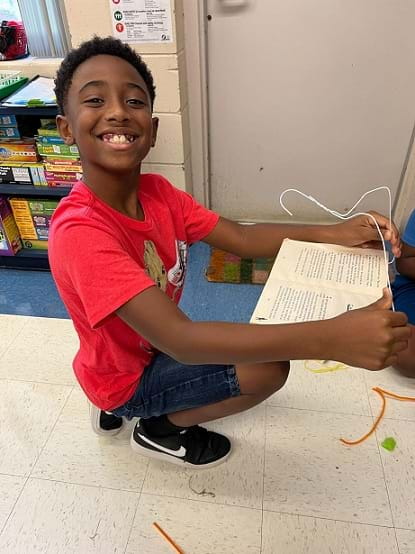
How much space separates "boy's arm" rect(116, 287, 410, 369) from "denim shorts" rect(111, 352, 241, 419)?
192mm

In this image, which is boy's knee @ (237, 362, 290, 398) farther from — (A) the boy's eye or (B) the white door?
(B) the white door

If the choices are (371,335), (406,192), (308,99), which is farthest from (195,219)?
(406,192)

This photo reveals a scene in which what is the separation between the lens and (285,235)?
39.9 inches

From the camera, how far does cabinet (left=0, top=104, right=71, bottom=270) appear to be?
1.58 meters

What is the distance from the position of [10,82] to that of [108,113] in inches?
47.9

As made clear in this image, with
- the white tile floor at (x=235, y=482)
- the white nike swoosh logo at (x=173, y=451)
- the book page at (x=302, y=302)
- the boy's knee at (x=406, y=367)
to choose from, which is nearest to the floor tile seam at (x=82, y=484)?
the white tile floor at (x=235, y=482)

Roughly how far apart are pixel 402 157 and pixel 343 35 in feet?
1.95

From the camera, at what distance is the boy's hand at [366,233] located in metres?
0.90

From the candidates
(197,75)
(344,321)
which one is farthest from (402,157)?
(344,321)

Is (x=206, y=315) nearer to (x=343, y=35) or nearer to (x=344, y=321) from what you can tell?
(x=344, y=321)

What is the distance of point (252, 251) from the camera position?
3.41 feet

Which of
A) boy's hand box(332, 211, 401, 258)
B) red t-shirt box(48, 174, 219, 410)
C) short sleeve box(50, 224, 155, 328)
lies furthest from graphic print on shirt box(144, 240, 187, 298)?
boy's hand box(332, 211, 401, 258)

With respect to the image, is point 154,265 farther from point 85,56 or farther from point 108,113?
point 85,56

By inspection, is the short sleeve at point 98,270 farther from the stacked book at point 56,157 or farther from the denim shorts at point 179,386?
the stacked book at point 56,157
